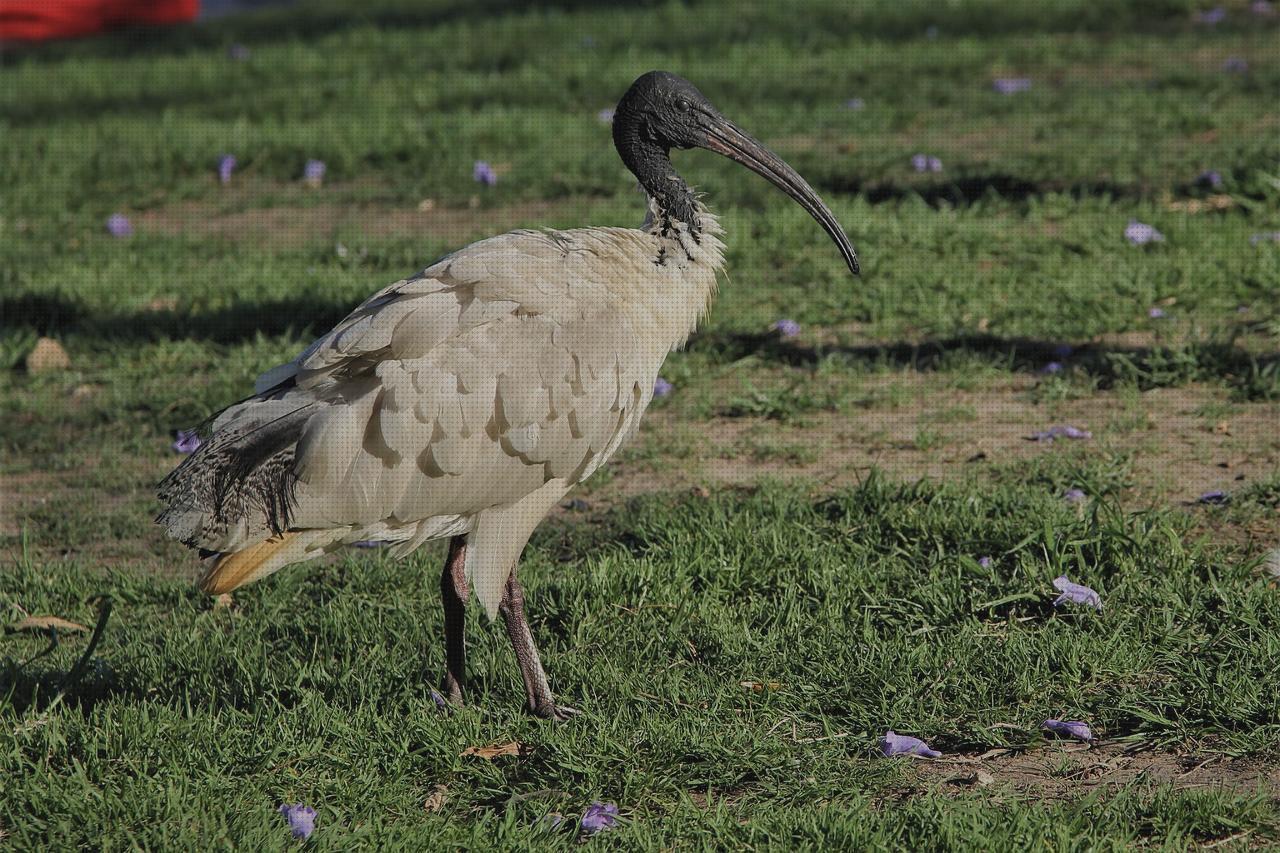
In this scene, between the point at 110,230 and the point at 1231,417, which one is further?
the point at 110,230

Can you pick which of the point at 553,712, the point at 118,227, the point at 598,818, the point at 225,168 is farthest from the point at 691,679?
the point at 225,168

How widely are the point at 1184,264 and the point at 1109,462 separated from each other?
79.7 inches

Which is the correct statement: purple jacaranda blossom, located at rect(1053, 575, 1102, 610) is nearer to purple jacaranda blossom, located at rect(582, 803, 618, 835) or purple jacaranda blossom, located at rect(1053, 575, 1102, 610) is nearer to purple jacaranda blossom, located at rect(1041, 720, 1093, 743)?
purple jacaranda blossom, located at rect(1041, 720, 1093, 743)

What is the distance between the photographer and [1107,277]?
6.86 m

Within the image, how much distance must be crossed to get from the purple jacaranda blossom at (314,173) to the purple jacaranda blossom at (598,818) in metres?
6.52

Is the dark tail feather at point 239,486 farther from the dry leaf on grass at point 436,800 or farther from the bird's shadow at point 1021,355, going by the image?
the bird's shadow at point 1021,355

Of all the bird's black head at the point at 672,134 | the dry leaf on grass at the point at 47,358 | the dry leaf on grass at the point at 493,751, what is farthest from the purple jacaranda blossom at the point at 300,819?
the dry leaf on grass at the point at 47,358

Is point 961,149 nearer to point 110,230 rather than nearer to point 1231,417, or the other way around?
point 1231,417

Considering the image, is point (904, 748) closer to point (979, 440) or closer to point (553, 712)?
point (553, 712)

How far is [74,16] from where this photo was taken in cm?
1537

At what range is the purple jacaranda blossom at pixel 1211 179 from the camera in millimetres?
7727

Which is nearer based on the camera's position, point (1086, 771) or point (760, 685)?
point (1086, 771)

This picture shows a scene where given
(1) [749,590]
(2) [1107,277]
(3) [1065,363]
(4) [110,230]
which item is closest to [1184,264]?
(2) [1107,277]

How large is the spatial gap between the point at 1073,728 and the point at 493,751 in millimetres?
1449
